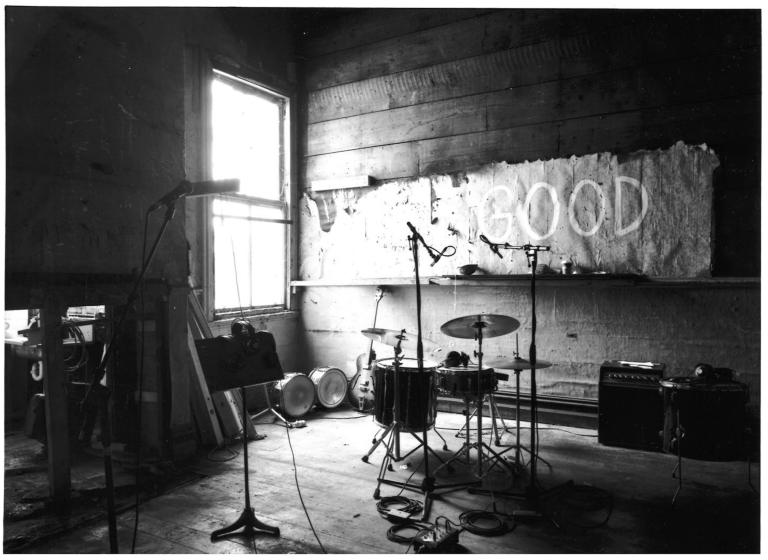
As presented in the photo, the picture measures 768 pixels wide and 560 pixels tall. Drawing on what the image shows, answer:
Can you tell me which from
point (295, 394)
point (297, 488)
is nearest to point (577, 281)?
point (295, 394)

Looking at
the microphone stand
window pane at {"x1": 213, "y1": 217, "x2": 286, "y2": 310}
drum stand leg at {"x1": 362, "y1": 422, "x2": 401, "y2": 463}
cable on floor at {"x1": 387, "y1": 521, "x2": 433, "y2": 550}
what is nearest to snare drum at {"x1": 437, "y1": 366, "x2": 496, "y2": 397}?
drum stand leg at {"x1": 362, "y1": 422, "x2": 401, "y2": 463}

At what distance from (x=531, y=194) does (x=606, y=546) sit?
3817 millimetres

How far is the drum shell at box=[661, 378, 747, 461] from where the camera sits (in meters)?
3.90

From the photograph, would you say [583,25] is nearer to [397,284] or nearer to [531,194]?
[531,194]

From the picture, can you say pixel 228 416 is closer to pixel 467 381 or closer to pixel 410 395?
pixel 410 395

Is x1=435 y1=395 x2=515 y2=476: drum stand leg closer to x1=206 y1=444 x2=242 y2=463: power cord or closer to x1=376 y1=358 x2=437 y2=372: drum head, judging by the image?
x1=376 y1=358 x2=437 y2=372: drum head

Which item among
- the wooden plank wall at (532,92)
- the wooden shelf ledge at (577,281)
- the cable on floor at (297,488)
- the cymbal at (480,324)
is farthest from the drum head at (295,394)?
the wooden plank wall at (532,92)

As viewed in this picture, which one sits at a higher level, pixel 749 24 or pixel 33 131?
pixel 749 24

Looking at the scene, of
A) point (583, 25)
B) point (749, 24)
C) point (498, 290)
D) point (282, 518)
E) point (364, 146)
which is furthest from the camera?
point (364, 146)

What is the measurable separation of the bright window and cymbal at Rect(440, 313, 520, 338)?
277 centimetres

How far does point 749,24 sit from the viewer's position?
535 centimetres

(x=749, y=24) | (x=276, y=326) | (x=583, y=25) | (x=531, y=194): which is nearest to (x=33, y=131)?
(x=276, y=326)

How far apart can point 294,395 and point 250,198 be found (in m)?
2.38

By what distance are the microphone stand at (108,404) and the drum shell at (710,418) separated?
3.49m
